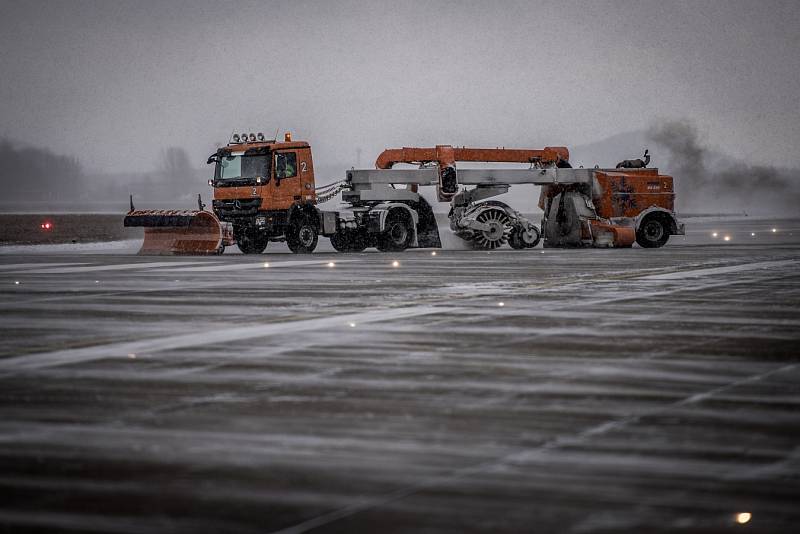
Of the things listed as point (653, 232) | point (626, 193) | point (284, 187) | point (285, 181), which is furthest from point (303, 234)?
point (653, 232)

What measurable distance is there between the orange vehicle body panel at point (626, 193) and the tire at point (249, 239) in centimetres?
1052

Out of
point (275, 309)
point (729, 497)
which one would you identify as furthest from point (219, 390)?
point (275, 309)

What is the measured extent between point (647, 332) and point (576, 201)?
27.4m

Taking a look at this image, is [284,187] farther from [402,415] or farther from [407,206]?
[402,415]

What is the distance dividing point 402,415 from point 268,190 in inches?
1177

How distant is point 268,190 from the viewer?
1517 inches

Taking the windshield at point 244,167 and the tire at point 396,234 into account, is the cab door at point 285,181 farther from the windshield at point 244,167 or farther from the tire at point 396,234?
the tire at point 396,234

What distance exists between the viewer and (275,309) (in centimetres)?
1830

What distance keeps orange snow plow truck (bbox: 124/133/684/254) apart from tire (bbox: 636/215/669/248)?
1.2 inches

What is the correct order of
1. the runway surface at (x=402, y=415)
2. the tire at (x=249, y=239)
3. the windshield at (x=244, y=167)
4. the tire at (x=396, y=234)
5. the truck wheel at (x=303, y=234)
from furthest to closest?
1. the tire at (x=396, y=234)
2. the tire at (x=249, y=239)
3. the truck wheel at (x=303, y=234)
4. the windshield at (x=244, y=167)
5. the runway surface at (x=402, y=415)

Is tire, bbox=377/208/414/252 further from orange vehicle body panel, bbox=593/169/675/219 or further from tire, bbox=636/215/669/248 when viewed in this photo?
tire, bbox=636/215/669/248

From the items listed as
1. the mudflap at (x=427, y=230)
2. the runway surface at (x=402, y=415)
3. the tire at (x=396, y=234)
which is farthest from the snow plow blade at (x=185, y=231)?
the runway surface at (x=402, y=415)

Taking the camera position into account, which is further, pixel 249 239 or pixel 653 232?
pixel 653 232

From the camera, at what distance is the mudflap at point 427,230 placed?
41.3 metres
